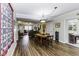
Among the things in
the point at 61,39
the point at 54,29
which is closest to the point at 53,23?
the point at 54,29

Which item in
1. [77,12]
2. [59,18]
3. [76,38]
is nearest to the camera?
[77,12]

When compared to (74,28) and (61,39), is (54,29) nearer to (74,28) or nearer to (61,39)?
(61,39)

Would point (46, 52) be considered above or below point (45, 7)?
below

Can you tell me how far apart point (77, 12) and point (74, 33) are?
2009 millimetres

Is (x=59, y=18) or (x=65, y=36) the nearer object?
(x=65, y=36)

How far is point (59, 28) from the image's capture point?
28.3ft

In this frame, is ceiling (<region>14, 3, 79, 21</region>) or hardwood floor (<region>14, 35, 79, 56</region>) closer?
hardwood floor (<region>14, 35, 79, 56</region>)

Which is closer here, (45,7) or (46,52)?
(46,52)

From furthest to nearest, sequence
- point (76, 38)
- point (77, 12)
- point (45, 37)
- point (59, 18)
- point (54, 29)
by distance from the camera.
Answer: point (54, 29) → point (59, 18) → point (76, 38) → point (45, 37) → point (77, 12)

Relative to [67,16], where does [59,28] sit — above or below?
below

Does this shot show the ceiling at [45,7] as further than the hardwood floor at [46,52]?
Yes

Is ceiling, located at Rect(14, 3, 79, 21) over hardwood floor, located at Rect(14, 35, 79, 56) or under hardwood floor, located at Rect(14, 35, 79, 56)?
over

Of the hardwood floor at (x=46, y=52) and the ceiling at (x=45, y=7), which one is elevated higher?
the ceiling at (x=45, y=7)

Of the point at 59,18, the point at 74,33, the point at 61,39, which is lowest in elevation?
the point at 61,39
